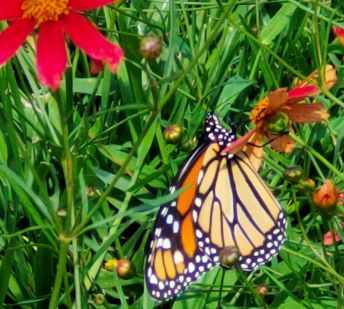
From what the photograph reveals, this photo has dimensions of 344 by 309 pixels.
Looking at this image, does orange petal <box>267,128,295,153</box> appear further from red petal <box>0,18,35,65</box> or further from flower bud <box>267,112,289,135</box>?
red petal <box>0,18,35,65</box>

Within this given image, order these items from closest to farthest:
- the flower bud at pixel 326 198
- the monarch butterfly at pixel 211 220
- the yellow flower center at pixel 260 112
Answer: the flower bud at pixel 326 198, the yellow flower center at pixel 260 112, the monarch butterfly at pixel 211 220

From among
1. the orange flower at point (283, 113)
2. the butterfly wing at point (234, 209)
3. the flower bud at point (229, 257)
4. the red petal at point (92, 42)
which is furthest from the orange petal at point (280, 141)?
the red petal at point (92, 42)

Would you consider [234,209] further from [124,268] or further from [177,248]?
[124,268]

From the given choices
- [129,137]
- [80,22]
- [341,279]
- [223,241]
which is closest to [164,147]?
[129,137]

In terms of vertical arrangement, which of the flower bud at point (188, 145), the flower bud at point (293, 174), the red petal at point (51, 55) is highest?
the red petal at point (51, 55)

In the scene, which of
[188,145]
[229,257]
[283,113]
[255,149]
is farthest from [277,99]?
[188,145]

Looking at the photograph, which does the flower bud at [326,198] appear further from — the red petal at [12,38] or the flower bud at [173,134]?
the red petal at [12,38]

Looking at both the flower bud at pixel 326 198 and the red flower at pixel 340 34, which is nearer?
the flower bud at pixel 326 198
